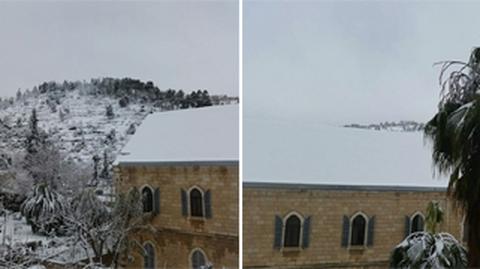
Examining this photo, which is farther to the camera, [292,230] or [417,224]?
[417,224]

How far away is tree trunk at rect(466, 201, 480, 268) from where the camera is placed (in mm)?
3639

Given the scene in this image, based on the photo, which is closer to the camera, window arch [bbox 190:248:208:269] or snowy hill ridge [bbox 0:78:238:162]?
snowy hill ridge [bbox 0:78:238:162]

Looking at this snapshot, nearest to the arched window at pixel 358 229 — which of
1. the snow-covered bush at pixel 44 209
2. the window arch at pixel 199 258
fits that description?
the window arch at pixel 199 258

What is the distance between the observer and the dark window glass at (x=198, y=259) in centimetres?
364

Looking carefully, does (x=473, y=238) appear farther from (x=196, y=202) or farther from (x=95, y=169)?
(x=95, y=169)

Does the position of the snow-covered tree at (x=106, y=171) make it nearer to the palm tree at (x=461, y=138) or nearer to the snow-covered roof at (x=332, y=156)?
the snow-covered roof at (x=332, y=156)

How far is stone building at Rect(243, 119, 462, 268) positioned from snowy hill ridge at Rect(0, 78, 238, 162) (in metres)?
0.42

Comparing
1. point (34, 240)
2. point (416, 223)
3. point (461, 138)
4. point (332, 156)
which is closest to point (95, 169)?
point (34, 240)

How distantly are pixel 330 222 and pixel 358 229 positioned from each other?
16 cm

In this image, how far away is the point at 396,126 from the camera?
12.0ft

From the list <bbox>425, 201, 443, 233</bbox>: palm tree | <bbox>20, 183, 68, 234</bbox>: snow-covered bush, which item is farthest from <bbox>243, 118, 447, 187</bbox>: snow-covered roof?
<bbox>20, 183, 68, 234</bbox>: snow-covered bush

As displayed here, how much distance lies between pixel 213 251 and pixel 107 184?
2.21ft

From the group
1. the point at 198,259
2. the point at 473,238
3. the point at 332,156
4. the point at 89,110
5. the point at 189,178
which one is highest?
the point at 89,110

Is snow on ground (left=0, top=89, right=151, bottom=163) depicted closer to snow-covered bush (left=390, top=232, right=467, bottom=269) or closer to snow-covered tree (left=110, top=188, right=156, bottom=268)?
snow-covered tree (left=110, top=188, right=156, bottom=268)
